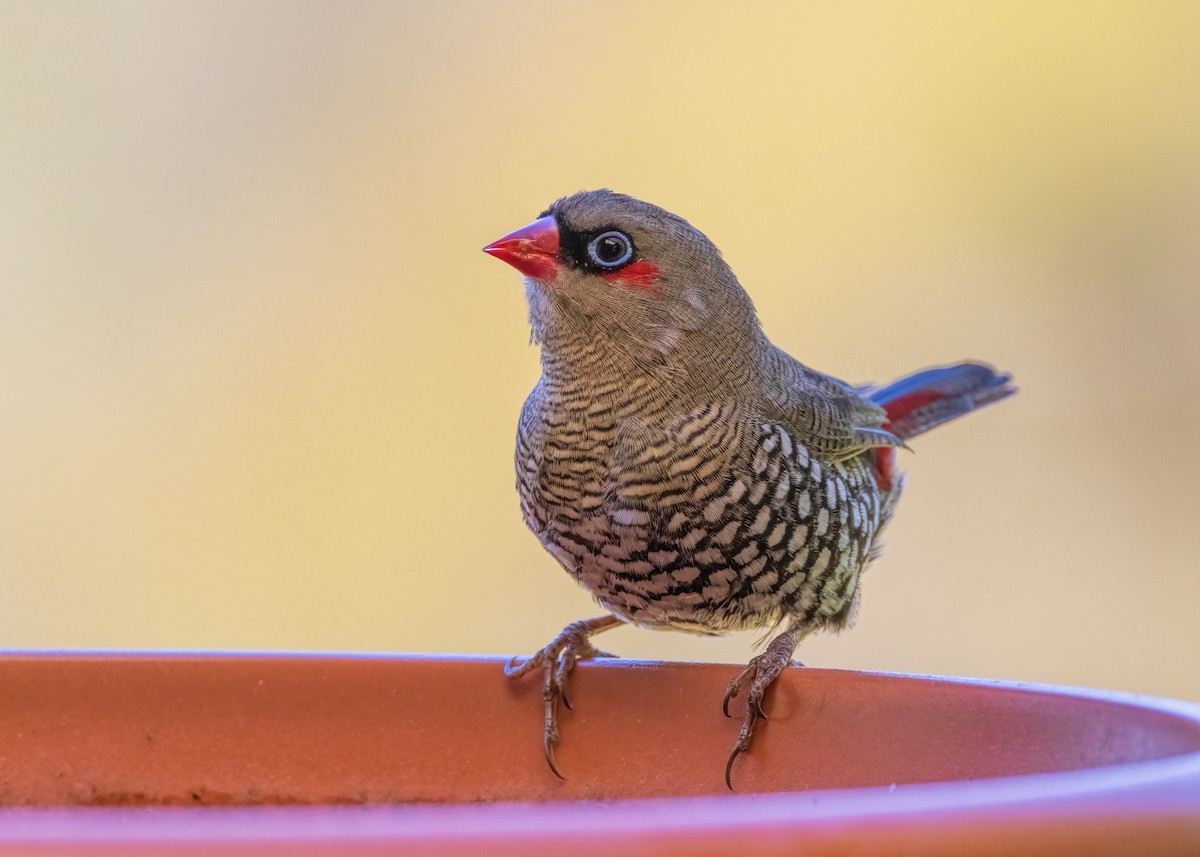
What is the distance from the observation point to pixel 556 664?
197cm

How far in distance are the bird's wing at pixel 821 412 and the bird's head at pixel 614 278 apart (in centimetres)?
18

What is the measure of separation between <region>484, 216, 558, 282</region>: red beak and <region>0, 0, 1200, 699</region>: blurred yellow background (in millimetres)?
2599

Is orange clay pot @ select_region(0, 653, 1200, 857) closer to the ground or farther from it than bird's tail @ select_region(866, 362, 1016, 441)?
closer to the ground

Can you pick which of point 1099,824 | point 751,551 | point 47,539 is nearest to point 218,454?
point 47,539

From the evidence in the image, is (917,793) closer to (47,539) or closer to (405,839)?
(405,839)

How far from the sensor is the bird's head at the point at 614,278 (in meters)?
2.40

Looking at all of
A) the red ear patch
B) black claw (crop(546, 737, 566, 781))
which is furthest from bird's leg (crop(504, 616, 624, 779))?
the red ear patch

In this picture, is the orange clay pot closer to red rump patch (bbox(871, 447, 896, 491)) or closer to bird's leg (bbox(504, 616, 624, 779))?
bird's leg (bbox(504, 616, 624, 779))

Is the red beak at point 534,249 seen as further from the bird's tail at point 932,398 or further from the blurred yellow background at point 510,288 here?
the blurred yellow background at point 510,288

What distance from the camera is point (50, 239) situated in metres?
5.02

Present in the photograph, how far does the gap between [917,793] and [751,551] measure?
53.2 inches

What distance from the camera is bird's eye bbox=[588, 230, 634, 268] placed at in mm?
2426

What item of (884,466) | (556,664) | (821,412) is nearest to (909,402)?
(884,466)

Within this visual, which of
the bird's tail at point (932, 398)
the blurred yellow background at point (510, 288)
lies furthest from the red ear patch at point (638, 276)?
the blurred yellow background at point (510, 288)
